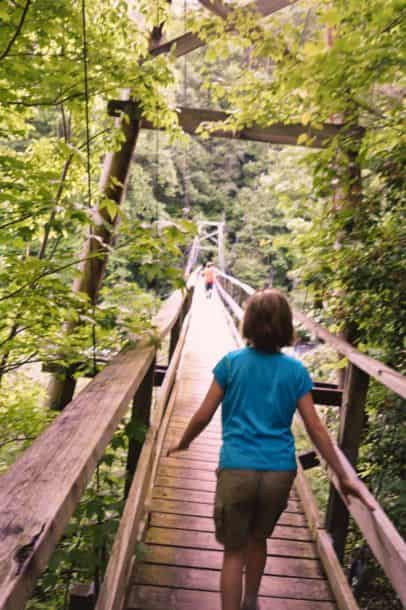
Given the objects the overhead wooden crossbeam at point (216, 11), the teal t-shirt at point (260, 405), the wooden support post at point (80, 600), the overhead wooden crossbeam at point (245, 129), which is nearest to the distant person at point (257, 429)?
the teal t-shirt at point (260, 405)

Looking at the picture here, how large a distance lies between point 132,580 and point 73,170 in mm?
3416

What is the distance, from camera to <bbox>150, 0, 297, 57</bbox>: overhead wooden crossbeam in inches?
156

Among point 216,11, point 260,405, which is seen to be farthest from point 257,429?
point 216,11

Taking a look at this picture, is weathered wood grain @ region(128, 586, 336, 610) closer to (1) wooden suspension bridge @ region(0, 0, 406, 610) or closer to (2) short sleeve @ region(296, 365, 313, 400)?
(1) wooden suspension bridge @ region(0, 0, 406, 610)

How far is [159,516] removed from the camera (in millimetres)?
2373

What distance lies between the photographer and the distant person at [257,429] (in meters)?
1.48

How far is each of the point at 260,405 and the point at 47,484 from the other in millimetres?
873

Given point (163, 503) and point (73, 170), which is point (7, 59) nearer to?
point (73, 170)

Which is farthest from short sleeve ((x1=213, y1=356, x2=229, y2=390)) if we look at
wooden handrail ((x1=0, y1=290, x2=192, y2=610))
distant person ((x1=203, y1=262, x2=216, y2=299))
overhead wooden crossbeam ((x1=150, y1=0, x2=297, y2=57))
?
distant person ((x1=203, y1=262, x2=216, y2=299))

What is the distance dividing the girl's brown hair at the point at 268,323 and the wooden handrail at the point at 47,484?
0.47 metres

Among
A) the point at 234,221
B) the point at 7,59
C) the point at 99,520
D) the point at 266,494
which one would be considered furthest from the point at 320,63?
the point at 234,221

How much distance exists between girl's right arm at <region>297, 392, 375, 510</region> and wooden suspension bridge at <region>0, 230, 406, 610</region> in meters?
0.13

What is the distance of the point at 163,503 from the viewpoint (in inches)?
98.6

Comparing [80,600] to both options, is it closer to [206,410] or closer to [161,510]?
[206,410]
